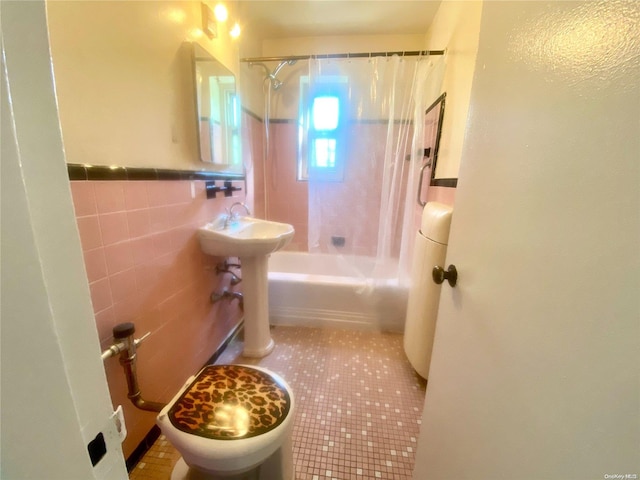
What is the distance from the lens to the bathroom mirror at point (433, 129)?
5.47ft

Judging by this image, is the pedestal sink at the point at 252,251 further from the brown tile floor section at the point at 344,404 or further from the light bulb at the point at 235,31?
the light bulb at the point at 235,31

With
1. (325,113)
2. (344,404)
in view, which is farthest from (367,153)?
(344,404)

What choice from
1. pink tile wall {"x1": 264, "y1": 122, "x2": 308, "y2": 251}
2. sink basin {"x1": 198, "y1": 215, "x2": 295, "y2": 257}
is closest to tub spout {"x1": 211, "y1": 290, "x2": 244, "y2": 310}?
sink basin {"x1": 198, "y1": 215, "x2": 295, "y2": 257}

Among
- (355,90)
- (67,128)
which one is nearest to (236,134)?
(355,90)

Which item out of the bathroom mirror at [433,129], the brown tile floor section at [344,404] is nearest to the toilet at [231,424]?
the brown tile floor section at [344,404]

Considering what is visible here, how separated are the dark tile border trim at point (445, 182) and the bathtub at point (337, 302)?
0.78 metres

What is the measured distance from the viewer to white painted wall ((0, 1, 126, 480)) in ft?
0.71

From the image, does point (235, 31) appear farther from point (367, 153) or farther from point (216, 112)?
point (367, 153)

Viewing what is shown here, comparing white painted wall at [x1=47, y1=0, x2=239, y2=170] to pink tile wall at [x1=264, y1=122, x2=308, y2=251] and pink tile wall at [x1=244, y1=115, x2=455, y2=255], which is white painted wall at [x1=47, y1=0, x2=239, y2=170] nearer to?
pink tile wall at [x1=244, y1=115, x2=455, y2=255]

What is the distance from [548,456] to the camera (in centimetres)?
39

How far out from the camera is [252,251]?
1392mm

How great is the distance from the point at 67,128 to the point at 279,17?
2047mm

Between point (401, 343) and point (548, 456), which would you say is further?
point (401, 343)

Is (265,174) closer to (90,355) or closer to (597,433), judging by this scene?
(90,355)
